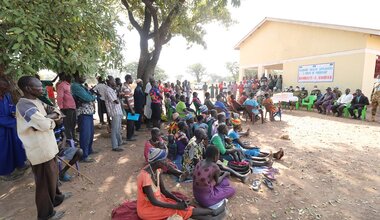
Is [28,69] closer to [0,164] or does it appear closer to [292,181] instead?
[0,164]

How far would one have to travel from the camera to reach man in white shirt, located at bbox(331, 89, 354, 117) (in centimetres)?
1152

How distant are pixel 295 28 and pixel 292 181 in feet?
47.4

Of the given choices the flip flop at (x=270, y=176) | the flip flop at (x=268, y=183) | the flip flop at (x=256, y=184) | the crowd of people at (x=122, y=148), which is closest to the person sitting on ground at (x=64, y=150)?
the crowd of people at (x=122, y=148)

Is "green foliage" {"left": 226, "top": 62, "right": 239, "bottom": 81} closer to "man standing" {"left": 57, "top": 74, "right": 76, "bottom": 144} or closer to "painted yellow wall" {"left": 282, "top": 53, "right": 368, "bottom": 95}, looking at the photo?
"painted yellow wall" {"left": 282, "top": 53, "right": 368, "bottom": 95}

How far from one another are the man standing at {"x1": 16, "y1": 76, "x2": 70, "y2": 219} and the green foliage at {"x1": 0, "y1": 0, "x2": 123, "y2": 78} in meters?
0.77

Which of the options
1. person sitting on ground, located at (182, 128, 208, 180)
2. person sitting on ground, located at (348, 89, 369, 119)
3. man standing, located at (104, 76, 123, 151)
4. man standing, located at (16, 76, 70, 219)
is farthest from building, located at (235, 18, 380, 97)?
man standing, located at (16, 76, 70, 219)

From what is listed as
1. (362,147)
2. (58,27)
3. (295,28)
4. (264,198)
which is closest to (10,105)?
(58,27)

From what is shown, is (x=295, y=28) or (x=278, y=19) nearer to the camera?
(x=295, y=28)

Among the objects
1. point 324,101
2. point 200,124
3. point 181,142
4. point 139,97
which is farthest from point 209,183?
point 324,101

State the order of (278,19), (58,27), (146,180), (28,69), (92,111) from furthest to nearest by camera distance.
A: (278,19) < (92,111) < (58,27) < (28,69) < (146,180)

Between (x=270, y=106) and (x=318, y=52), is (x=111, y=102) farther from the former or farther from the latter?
(x=318, y=52)

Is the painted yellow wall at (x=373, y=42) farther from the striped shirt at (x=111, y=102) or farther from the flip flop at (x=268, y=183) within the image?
the striped shirt at (x=111, y=102)

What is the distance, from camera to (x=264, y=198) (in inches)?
160

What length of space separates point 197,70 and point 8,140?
69388mm
